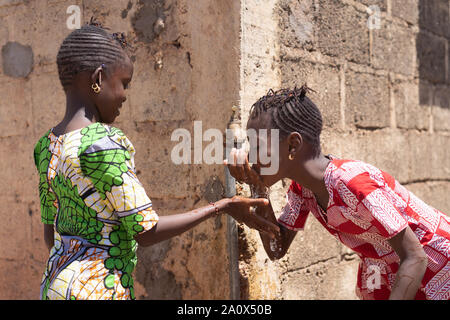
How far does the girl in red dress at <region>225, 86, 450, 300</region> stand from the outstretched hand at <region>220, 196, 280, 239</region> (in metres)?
0.09

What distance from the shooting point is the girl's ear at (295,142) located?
2.01 metres

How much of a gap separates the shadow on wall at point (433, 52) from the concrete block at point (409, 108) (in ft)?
0.29

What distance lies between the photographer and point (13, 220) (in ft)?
12.0

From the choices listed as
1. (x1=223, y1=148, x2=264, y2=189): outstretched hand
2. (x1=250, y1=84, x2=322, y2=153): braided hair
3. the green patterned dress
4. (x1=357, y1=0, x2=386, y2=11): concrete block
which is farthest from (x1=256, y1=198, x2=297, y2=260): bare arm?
(x1=357, y1=0, x2=386, y2=11): concrete block

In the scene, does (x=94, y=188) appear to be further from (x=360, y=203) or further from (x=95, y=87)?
(x=360, y=203)

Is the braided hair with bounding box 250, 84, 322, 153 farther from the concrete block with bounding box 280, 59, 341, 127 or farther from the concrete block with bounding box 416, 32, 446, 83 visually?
the concrete block with bounding box 416, 32, 446, 83

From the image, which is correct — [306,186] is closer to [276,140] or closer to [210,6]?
[276,140]

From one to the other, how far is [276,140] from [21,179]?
2.22m

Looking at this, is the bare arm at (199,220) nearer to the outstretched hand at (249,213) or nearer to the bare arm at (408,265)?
the outstretched hand at (249,213)

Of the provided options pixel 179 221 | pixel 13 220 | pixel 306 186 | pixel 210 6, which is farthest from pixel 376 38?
pixel 13 220

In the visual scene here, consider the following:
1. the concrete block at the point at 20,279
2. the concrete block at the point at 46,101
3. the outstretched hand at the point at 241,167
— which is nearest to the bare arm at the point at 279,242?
the outstretched hand at the point at 241,167

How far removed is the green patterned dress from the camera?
169 cm

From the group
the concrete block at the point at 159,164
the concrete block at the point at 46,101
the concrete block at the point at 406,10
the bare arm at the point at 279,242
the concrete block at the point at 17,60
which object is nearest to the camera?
the bare arm at the point at 279,242

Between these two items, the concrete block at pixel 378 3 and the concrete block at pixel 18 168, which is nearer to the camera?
the concrete block at pixel 18 168
